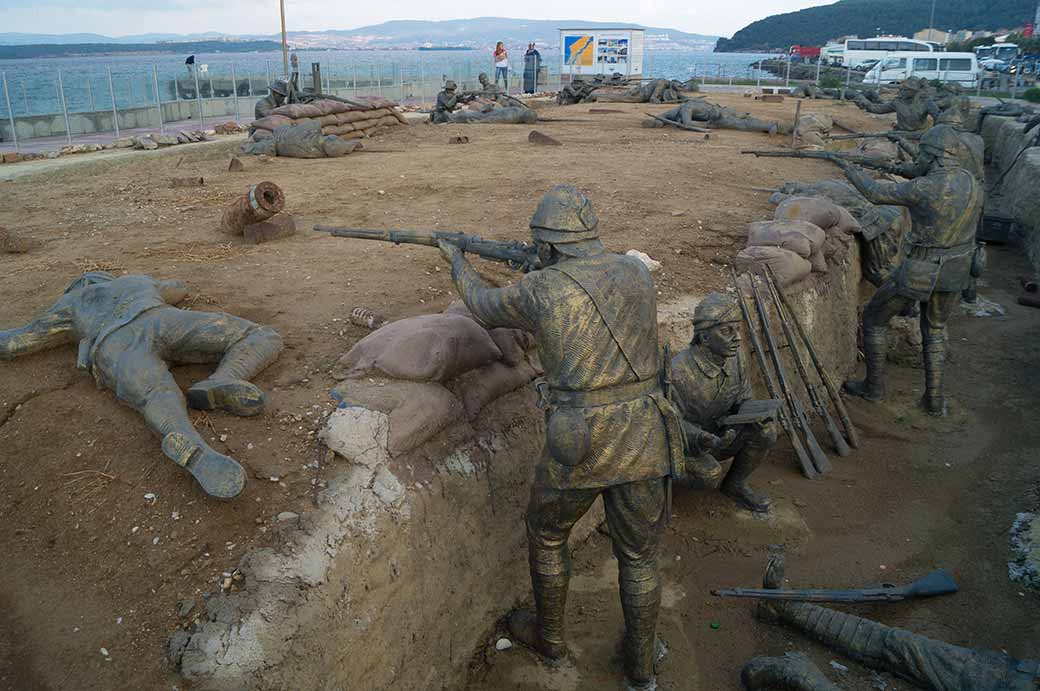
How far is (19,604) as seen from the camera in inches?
119

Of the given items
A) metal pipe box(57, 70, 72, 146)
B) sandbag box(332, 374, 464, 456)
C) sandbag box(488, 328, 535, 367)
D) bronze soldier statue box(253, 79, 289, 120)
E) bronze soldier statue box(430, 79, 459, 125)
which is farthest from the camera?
bronze soldier statue box(430, 79, 459, 125)

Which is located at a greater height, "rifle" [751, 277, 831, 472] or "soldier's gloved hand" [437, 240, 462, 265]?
"soldier's gloved hand" [437, 240, 462, 265]

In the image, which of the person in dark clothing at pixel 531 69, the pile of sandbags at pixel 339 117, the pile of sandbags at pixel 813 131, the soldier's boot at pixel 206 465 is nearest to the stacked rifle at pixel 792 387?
the soldier's boot at pixel 206 465

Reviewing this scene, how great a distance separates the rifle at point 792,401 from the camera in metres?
5.71

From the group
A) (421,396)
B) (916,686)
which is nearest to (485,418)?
(421,396)

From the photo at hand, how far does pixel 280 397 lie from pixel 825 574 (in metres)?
3.38

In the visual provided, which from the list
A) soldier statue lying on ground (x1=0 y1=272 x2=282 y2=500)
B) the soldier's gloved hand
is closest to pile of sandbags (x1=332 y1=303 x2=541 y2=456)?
the soldier's gloved hand

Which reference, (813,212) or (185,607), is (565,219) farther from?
(813,212)

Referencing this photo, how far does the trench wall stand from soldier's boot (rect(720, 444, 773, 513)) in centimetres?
700

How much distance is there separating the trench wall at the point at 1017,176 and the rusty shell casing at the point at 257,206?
30.5 feet

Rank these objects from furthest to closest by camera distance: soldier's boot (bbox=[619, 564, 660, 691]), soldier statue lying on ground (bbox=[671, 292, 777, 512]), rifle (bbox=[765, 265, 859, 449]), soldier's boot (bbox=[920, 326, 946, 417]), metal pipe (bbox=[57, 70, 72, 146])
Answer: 1. metal pipe (bbox=[57, 70, 72, 146])
2. soldier's boot (bbox=[920, 326, 946, 417])
3. rifle (bbox=[765, 265, 859, 449])
4. soldier statue lying on ground (bbox=[671, 292, 777, 512])
5. soldier's boot (bbox=[619, 564, 660, 691])

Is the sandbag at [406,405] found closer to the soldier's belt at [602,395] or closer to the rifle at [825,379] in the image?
the soldier's belt at [602,395]

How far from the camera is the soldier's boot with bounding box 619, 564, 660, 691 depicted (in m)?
3.48

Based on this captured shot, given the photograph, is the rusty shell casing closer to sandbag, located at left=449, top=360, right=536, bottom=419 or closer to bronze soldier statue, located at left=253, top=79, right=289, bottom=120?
sandbag, located at left=449, top=360, right=536, bottom=419
